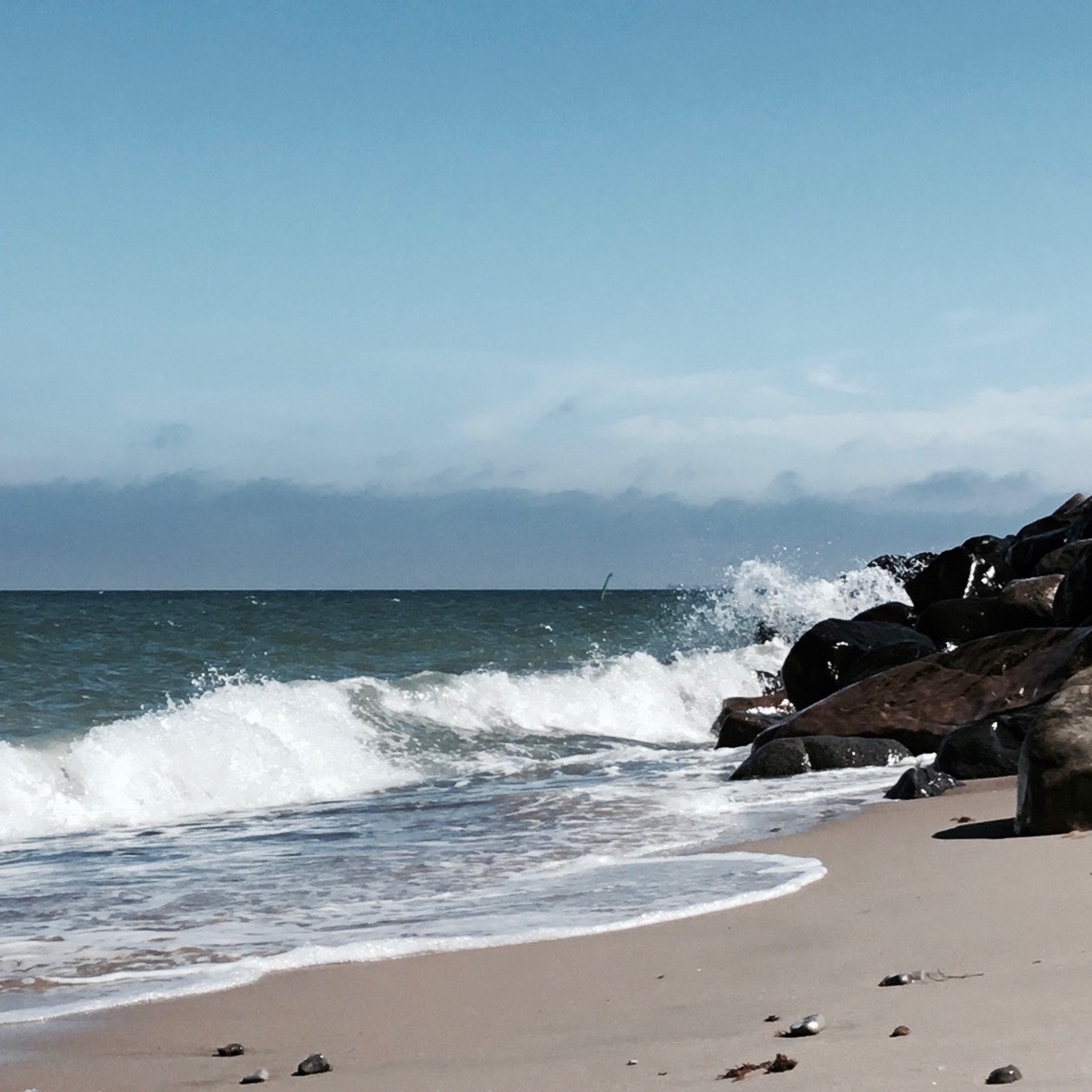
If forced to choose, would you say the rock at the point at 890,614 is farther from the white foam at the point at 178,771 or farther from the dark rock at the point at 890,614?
the white foam at the point at 178,771

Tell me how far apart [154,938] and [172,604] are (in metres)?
54.5

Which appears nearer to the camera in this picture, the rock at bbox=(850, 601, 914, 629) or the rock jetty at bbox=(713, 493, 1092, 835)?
the rock jetty at bbox=(713, 493, 1092, 835)

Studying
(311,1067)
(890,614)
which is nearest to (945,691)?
(890,614)

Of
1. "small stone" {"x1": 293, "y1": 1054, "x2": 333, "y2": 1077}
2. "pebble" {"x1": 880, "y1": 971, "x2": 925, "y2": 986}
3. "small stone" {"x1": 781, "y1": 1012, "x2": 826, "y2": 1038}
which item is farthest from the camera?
"pebble" {"x1": 880, "y1": 971, "x2": 925, "y2": 986}

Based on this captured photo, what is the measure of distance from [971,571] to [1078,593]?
6.68 meters

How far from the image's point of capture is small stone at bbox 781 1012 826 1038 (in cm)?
383

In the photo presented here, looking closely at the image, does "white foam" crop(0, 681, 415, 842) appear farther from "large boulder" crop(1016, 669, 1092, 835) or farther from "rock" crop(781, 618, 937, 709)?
"large boulder" crop(1016, 669, 1092, 835)

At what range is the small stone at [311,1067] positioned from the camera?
404 centimetres

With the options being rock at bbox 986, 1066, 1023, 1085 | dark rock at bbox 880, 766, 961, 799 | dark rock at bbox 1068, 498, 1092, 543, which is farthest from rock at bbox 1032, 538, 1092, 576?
rock at bbox 986, 1066, 1023, 1085

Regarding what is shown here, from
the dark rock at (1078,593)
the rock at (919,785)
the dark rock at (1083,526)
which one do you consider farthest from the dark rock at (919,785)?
the dark rock at (1083,526)

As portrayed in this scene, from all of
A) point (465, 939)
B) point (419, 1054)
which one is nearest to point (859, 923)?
point (465, 939)

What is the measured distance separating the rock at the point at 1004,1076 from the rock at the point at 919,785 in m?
6.19

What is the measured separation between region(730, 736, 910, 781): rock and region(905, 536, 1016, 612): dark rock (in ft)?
26.2

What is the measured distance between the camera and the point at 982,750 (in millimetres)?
9875
